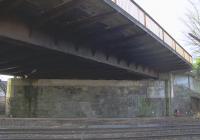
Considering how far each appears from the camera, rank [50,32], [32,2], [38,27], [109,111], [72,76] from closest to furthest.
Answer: [32,2]
[38,27]
[50,32]
[109,111]
[72,76]

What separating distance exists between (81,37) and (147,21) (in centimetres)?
A: 365

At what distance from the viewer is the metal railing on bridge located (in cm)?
1570

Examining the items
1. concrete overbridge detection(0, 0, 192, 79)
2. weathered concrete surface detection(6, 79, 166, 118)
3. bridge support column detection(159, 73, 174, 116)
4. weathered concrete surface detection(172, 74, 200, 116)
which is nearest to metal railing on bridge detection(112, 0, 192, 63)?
concrete overbridge detection(0, 0, 192, 79)

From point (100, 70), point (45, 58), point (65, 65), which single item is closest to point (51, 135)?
point (45, 58)

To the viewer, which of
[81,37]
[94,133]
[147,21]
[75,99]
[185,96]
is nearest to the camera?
[94,133]

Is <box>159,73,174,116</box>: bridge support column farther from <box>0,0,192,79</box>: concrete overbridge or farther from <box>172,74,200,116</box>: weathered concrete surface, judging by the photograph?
<box>0,0,192,79</box>: concrete overbridge

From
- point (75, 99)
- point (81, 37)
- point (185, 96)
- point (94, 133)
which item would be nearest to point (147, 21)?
point (81, 37)

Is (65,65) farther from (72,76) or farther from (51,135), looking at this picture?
(51,135)

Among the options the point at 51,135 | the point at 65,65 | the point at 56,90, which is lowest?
the point at 51,135

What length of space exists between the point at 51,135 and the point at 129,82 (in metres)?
15.1

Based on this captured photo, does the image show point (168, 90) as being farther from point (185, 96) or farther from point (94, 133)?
point (94, 133)

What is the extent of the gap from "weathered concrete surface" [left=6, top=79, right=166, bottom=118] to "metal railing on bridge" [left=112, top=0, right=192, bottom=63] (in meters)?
5.34

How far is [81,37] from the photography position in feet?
59.4

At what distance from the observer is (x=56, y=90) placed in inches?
1051
